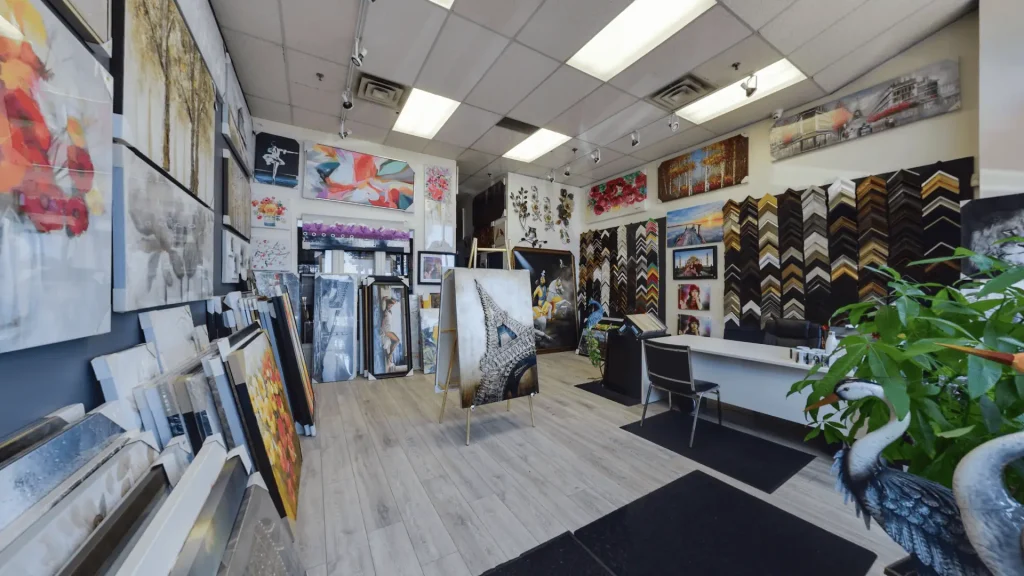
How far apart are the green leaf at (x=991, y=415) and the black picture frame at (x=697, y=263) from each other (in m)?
4.32

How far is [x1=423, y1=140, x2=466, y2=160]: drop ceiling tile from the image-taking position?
15.2 ft

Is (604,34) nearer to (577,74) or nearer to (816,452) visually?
(577,74)

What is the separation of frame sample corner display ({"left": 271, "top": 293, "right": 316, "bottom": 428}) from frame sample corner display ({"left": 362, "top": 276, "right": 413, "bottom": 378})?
151 centimetres

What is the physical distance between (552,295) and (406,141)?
11.5 ft

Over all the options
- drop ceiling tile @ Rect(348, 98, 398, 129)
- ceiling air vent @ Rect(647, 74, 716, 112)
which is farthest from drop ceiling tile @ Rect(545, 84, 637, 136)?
drop ceiling tile @ Rect(348, 98, 398, 129)

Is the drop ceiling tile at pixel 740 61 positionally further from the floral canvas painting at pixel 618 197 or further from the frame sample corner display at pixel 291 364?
the frame sample corner display at pixel 291 364

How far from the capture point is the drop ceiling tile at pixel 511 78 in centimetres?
286

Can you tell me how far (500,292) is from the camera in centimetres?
284

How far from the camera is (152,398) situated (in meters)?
1.16

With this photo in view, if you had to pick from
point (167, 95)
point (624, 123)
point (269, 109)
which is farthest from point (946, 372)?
point (269, 109)

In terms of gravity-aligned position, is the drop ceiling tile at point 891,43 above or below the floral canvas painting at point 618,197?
above

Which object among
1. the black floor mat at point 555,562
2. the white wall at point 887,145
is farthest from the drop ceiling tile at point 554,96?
the black floor mat at point 555,562

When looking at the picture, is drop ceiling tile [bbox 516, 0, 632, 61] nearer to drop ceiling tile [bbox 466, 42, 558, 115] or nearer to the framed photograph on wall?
drop ceiling tile [bbox 466, 42, 558, 115]

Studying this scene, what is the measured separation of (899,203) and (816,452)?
2.42 meters
